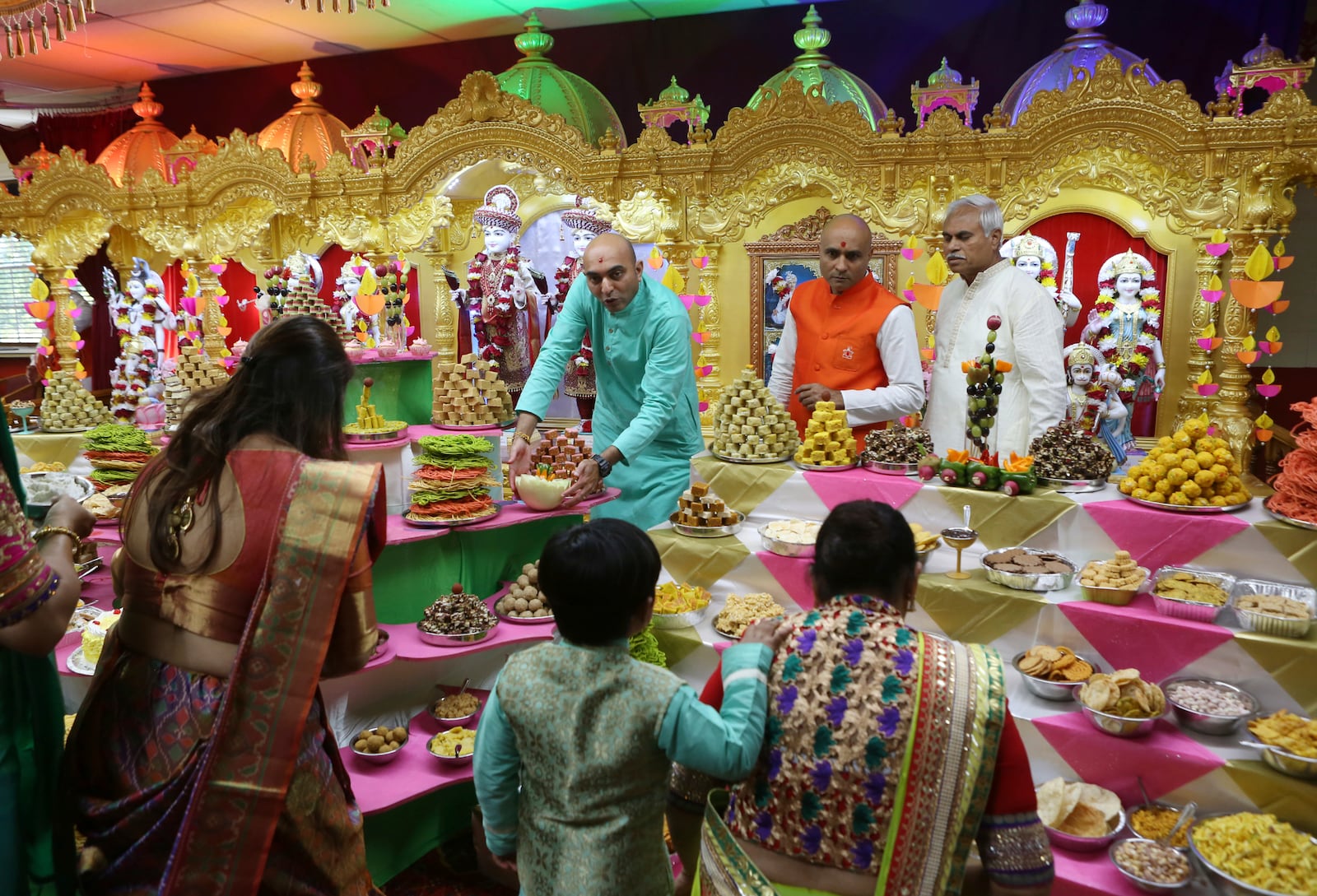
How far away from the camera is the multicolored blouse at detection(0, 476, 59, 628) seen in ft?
5.14

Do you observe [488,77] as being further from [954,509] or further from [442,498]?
[954,509]

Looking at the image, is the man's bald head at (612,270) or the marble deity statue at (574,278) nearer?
the man's bald head at (612,270)

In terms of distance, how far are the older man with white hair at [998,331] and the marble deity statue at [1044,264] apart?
10.9 feet

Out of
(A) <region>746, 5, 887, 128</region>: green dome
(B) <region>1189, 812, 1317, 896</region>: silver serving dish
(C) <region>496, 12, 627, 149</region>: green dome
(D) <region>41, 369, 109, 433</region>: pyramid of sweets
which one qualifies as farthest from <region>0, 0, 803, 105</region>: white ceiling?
(B) <region>1189, 812, 1317, 896</region>: silver serving dish

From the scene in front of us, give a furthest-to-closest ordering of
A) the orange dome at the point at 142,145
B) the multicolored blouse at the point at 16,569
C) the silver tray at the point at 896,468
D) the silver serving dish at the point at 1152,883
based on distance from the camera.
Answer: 1. the orange dome at the point at 142,145
2. the silver tray at the point at 896,468
3. the silver serving dish at the point at 1152,883
4. the multicolored blouse at the point at 16,569

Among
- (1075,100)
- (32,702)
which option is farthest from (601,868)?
(1075,100)

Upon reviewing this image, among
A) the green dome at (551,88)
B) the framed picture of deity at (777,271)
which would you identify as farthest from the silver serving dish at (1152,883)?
the green dome at (551,88)

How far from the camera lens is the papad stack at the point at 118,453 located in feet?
→ 12.1

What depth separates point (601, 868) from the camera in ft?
5.48

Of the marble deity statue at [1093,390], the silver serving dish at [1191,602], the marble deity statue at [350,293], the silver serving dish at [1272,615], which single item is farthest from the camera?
the marble deity statue at [350,293]

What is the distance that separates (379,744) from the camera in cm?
300

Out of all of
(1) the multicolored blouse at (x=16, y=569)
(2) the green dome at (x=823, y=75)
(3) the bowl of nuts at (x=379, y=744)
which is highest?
(2) the green dome at (x=823, y=75)

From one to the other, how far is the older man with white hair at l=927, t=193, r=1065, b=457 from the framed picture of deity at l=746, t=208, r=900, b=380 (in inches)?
143

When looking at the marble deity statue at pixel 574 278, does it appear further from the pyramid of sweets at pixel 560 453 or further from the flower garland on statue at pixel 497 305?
the pyramid of sweets at pixel 560 453
